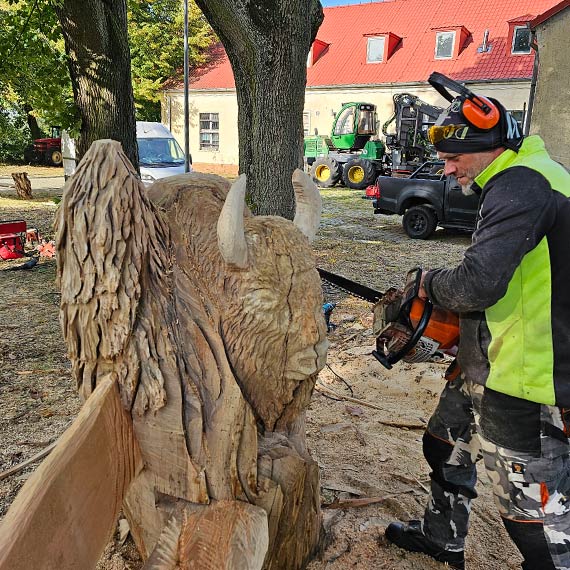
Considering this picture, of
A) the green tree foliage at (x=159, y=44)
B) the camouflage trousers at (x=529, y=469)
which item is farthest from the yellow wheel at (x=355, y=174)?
the camouflage trousers at (x=529, y=469)

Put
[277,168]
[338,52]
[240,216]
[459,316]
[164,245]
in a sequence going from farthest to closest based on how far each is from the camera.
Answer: [338,52] → [277,168] → [459,316] → [164,245] → [240,216]

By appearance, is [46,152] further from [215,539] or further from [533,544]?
[533,544]

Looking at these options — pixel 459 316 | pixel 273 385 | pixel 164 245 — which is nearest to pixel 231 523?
pixel 273 385

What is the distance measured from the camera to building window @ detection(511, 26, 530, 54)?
17750mm

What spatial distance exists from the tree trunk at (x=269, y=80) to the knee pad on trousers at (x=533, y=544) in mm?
3063

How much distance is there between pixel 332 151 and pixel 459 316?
51.1 ft

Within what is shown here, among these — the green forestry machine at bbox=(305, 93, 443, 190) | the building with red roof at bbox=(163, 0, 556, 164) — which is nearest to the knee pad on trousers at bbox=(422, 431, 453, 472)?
the green forestry machine at bbox=(305, 93, 443, 190)

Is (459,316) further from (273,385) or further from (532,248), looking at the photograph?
(273,385)

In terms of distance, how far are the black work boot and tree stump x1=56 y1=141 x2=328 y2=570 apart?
0.75 m

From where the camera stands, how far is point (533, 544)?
5.29 feet

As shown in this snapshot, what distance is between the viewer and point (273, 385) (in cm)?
143

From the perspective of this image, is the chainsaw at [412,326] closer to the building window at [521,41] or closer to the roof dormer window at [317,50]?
the building window at [521,41]

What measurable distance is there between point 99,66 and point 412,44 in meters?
18.6

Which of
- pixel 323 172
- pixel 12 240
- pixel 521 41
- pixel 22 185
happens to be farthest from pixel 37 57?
pixel 521 41
